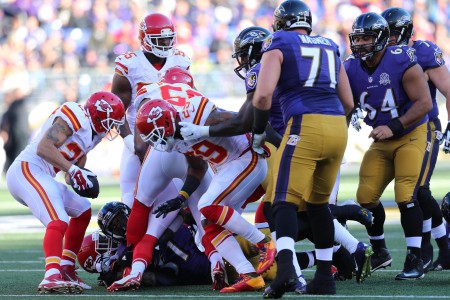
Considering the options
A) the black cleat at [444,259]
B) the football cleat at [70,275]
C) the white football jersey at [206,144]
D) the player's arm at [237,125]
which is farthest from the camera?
the black cleat at [444,259]

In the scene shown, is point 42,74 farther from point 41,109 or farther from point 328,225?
point 328,225

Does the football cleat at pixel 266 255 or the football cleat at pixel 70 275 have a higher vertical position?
the football cleat at pixel 266 255

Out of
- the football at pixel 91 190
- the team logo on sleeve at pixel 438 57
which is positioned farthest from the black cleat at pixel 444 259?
the football at pixel 91 190

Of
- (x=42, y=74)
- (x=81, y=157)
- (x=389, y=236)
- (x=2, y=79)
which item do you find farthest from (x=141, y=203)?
(x=2, y=79)

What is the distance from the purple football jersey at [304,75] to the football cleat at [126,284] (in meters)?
1.56

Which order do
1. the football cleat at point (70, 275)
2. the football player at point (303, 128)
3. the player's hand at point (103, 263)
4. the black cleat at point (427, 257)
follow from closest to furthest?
the football player at point (303, 128) → the football cleat at point (70, 275) → the player's hand at point (103, 263) → the black cleat at point (427, 257)

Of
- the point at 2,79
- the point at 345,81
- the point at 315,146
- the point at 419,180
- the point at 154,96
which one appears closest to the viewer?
the point at 315,146

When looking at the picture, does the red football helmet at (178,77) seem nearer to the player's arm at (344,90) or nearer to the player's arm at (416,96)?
→ the player's arm at (344,90)

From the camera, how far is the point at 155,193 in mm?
6812

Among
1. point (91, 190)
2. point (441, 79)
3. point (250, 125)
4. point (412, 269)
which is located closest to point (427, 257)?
point (412, 269)

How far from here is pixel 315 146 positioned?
223 inches

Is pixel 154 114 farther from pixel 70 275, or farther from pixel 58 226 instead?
pixel 70 275

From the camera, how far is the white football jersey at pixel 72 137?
21.7 ft

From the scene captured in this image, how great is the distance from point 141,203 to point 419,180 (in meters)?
1.98
